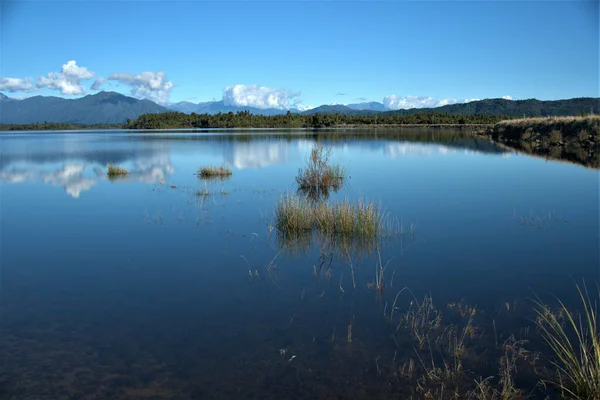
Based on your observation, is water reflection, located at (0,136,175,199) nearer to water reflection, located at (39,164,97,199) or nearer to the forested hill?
water reflection, located at (39,164,97,199)

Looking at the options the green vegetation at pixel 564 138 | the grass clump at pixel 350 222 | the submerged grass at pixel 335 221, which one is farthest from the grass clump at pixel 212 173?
the green vegetation at pixel 564 138

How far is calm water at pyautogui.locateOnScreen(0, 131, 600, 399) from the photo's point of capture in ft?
14.0

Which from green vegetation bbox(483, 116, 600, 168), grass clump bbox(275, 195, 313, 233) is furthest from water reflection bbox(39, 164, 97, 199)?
green vegetation bbox(483, 116, 600, 168)

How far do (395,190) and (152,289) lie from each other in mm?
10918

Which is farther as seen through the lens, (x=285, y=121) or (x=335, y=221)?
(x=285, y=121)

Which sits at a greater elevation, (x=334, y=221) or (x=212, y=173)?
(x=212, y=173)

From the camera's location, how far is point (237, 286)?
6.59 m

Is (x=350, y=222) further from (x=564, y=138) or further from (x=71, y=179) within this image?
(x=564, y=138)

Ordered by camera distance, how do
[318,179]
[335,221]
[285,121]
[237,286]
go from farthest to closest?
1. [285,121]
2. [318,179]
3. [335,221]
4. [237,286]

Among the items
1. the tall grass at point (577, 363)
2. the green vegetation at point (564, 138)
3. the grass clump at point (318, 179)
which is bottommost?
the tall grass at point (577, 363)

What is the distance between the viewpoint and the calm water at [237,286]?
4262 millimetres

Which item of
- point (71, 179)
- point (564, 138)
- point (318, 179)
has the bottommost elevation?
point (318, 179)

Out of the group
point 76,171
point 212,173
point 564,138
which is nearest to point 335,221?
point 212,173

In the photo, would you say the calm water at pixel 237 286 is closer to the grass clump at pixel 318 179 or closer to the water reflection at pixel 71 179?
the water reflection at pixel 71 179
